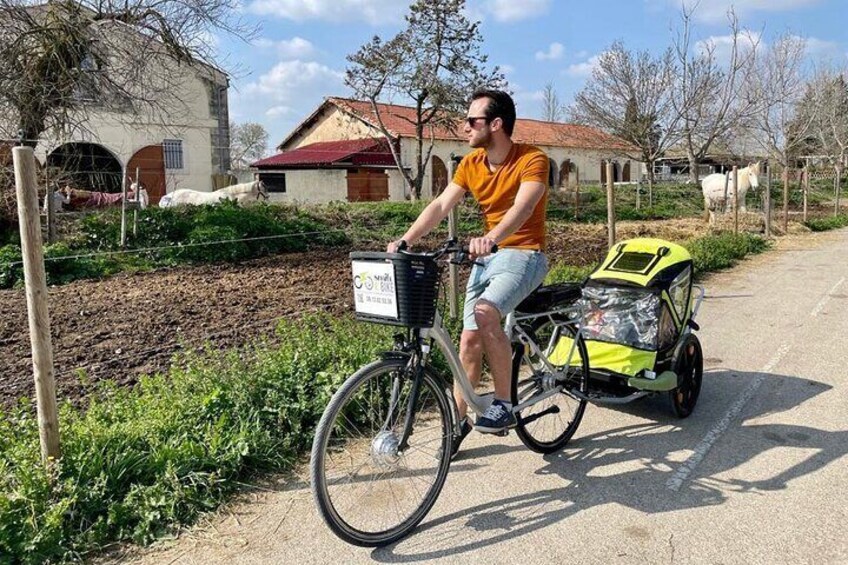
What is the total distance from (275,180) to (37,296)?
32.7m

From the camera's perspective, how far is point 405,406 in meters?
3.12

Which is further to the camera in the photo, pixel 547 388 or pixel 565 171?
pixel 565 171

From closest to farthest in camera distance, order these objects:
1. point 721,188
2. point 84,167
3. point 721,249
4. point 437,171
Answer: point 721,249 < point 721,188 < point 84,167 < point 437,171

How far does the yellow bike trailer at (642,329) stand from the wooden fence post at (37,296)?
2821 millimetres

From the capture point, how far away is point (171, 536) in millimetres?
3107

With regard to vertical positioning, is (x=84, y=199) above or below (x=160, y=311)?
above

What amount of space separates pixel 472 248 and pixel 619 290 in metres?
2.01

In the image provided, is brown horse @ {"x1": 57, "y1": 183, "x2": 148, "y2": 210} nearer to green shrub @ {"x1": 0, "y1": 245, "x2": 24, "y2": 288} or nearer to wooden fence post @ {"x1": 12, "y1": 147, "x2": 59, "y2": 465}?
green shrub @ {"x1": 0, "y1": 245, "x2": 24, "y2": 288}

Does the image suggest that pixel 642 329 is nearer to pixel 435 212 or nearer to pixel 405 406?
pixel 435 212

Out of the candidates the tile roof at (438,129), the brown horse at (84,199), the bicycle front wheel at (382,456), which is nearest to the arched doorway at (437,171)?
the tile roof at (438,129)

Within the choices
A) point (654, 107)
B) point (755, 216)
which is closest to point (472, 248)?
point (755, 216)

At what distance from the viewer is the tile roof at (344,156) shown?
110 ft

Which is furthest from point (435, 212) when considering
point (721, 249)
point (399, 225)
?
point (399, 225)

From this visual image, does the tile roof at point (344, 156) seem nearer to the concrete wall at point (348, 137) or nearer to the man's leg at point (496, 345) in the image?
the concrete wall at point (348, 137)
